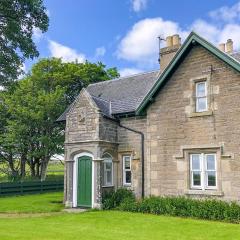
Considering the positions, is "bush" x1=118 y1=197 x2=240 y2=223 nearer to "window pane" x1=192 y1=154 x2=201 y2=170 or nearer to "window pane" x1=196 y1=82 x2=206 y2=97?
"window pane" x1=192 y1=154 x2=201 y2=170

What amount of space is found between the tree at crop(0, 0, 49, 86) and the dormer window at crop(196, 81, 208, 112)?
8123mm

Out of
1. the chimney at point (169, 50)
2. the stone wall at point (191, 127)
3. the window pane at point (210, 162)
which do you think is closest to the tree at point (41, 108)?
the chimney at point (169, 50)

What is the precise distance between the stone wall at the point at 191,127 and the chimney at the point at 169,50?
4.06 meters

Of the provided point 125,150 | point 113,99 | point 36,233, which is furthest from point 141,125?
point 36,233

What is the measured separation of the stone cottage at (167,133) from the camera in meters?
16.7

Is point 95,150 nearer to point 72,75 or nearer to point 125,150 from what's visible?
point 125,150

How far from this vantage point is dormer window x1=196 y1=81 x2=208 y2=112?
57.8ft

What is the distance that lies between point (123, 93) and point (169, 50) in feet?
12.9

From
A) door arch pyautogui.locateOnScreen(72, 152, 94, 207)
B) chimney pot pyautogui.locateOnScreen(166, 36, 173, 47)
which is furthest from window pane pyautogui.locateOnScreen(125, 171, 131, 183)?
chimney pot pyautogui.locateOnScreen(166, 36, 173, 47)

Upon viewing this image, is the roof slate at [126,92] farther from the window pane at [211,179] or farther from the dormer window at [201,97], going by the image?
the window pane at [211,179]

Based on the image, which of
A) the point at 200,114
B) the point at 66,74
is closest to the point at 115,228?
the point at 200,114

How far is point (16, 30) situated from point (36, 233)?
9407 mm

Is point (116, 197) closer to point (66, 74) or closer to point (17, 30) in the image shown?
point (17, 30)

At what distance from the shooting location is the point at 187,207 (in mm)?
16625
